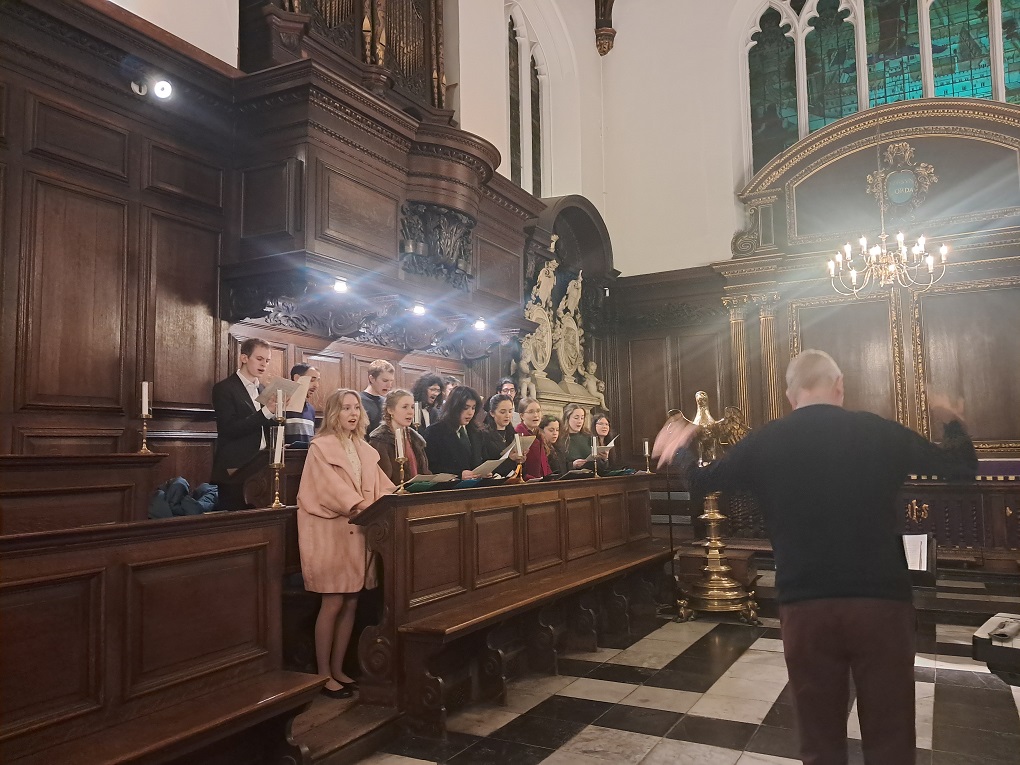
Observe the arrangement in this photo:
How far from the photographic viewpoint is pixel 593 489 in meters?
6.19

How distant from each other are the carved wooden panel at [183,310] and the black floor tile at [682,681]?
3.44 m

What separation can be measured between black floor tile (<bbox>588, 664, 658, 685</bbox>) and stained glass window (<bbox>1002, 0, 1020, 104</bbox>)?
9.22 metres

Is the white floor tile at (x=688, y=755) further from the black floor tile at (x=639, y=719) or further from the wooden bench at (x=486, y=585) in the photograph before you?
the wooden bench at (x=486, y=585)

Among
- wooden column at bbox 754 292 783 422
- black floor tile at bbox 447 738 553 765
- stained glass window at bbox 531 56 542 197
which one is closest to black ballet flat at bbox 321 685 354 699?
black floor tile at bbox 447 738 553 765

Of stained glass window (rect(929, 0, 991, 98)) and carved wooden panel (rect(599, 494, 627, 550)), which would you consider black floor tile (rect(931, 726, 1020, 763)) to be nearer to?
carved wooden panel (rect(599, 494, 627, 550))

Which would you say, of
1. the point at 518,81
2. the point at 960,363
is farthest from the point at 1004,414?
Answer: the point at 518,81

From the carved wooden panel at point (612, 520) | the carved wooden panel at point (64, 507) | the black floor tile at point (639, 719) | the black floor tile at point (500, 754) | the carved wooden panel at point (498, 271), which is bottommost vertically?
the black floor tile at point (639, 719)

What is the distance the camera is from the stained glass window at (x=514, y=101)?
34.4 ft

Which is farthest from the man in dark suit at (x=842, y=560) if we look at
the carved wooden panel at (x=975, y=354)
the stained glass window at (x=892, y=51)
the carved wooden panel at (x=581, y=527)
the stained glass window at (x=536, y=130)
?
the stained glass window at (x=892, y=51)

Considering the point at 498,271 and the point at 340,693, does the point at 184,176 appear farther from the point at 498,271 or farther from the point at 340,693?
the point at 340,693

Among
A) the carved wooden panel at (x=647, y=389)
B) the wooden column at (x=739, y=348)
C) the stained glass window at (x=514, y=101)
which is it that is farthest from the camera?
the carved wooden panel at (x=647, y=389)

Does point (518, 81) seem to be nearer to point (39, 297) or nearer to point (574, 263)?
point (574, 263)

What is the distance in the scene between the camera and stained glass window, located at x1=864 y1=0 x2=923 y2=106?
10.6m

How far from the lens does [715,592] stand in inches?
254
